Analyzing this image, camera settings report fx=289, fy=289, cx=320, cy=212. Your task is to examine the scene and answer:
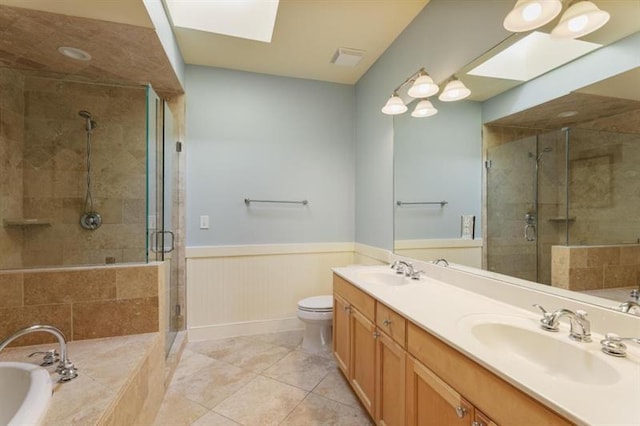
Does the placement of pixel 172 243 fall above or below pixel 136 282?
above

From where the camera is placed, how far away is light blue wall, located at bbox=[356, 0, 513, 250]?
1.62 meters

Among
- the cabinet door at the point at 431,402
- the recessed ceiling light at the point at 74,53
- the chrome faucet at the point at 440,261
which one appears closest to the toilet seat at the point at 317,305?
the chrome faucet at the point at 440,261

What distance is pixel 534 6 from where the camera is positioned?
3.73 ft

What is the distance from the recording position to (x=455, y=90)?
1793mm

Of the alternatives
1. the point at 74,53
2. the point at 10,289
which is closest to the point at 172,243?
the point at 10,289

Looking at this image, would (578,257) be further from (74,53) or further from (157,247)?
(74,53)

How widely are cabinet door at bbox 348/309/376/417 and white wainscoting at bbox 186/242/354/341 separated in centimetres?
122

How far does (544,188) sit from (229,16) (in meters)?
2.39

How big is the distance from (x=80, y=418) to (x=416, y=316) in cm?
126

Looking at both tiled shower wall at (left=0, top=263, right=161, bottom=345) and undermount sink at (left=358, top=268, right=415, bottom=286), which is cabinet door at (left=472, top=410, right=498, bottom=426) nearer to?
undermount sink at (left=358, top=268, right=415, bottom=286)

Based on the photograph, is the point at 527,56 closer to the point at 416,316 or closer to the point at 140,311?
the point at 416,316

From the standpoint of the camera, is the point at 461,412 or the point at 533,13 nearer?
the point at 461,412

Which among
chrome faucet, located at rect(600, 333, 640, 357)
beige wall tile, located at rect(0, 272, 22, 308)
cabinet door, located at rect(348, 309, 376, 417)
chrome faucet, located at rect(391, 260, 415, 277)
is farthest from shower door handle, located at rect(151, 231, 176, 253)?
chrome faucet, located at rect(600, 333, 640, 357)

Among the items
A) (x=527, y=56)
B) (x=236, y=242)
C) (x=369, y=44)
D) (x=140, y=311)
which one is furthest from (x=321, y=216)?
(x=527, y=56)
